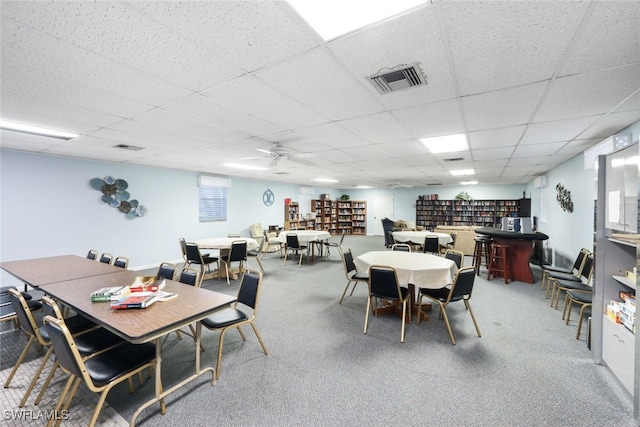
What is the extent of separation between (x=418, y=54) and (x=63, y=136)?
4.58m

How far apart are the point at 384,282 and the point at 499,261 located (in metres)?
3.81

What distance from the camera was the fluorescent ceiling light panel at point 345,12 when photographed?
4.16 ft

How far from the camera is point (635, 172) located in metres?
1.93

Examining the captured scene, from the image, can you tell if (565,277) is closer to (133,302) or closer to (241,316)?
(241,316)

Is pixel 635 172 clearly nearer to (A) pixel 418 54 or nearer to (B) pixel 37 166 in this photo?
(A) pixel 418 54

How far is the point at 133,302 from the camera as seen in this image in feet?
6.56

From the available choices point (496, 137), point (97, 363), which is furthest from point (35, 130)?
point (496, 137)

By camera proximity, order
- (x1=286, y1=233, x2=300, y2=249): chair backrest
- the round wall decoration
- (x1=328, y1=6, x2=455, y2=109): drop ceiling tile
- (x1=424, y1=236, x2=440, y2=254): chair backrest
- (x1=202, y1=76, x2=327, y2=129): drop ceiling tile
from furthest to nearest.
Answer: the round wall decoration < (x1=286, y1=233, x2=300, y2=249): chair backrest < (x1=424, y1=236, x2=440, y2=254): chair backrest < (x1=202, y1=76, x2=327, y2=129): drop ceiling tile < (x1=328, y1=6, x2=455, y2=109): drop ceiling tile

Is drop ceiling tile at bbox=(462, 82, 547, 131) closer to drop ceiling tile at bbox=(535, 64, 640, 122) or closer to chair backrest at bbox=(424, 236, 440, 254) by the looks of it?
drop ceiling tile at bbox=(535, 64, 640, 122)

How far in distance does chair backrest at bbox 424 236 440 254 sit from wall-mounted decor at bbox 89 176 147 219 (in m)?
6.65

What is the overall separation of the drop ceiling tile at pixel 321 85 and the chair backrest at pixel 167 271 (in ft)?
7.75

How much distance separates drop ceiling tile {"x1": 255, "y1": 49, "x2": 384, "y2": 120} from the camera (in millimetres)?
1785

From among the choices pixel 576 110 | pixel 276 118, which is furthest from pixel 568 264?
pixel 276 118

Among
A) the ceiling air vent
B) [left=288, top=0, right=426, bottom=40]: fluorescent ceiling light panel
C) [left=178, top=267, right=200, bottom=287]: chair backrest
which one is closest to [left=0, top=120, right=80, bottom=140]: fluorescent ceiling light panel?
[left=178, top=267, right=200, bottom=287]: chair backrest
